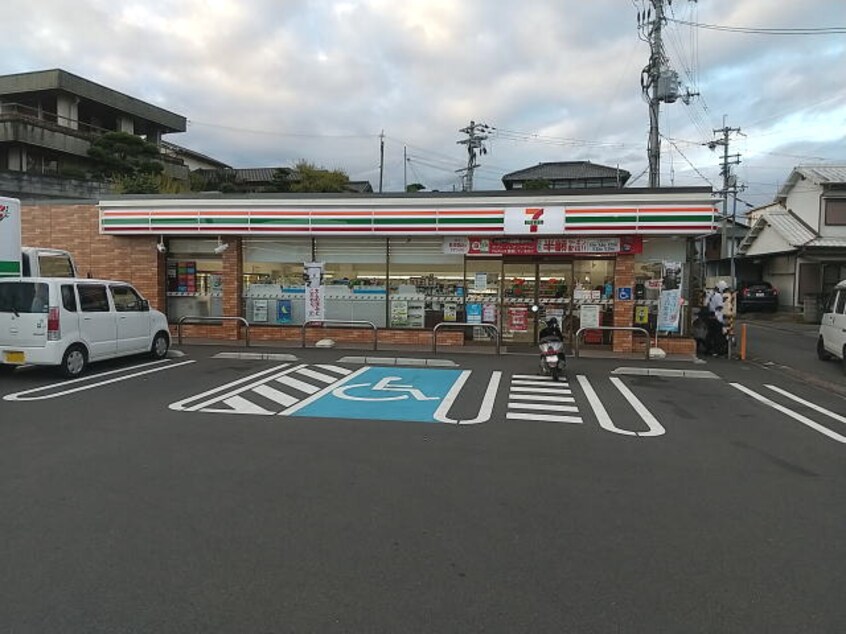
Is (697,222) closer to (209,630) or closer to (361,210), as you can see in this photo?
(361,210)

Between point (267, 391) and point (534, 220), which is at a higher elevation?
point (534, 220)

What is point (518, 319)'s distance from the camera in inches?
637

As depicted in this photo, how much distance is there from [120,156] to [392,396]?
104 feet

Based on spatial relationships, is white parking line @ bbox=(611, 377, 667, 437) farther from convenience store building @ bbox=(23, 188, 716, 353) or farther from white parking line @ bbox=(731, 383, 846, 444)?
convenience store building @ bbox=(23, 188, 716, 353)

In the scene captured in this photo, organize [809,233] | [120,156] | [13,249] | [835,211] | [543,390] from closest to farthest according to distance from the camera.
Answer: [543,390] < [13,249] < [835,211] < [809,233] < [120,156]

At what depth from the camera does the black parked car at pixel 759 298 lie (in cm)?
3284

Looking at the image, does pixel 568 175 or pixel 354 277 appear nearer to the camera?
A: pixel 354 277

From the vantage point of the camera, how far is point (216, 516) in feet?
14.8

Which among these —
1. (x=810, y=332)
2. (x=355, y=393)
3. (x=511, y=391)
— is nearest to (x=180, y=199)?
(x=355, y=393)

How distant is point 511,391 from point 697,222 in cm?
720

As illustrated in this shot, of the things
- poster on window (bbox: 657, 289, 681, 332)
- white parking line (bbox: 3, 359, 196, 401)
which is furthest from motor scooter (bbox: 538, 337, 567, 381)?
white parking line (bbox: 3, 359, 196, 401)

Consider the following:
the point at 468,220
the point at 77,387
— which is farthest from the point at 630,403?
the point at 77,387

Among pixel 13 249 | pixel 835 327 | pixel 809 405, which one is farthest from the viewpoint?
pixel 835 327

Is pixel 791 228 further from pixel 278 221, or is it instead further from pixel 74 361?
pixel 74 361
